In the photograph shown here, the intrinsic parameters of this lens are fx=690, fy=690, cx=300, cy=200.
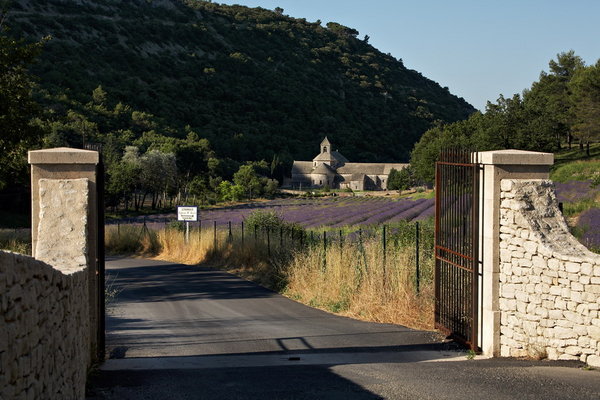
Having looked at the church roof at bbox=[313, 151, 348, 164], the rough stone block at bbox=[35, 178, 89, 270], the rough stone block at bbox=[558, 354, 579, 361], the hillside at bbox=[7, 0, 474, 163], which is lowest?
the rough stone block at bbox=[558, 354, 579, 361]

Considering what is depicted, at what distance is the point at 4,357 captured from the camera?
3.33 m

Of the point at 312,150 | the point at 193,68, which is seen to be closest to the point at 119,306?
the point at 193,68

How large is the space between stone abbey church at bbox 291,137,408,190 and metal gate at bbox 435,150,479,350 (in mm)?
106394

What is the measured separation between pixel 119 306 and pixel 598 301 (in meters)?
10.5

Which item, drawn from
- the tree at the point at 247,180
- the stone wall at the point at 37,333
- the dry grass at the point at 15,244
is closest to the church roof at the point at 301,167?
the tree at the point at 247,180

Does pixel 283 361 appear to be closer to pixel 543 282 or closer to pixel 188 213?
pixel 543 282

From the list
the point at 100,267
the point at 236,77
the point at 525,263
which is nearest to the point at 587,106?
the point at 525,263

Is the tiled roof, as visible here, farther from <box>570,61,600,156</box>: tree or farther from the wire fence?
the wire fence

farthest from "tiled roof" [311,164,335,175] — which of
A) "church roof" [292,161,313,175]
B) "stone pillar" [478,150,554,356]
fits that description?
"stone pillar" [478,150,554,356]

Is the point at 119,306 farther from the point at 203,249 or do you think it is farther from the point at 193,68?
the point at 193,68

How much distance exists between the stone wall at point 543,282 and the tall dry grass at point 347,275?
311 cm

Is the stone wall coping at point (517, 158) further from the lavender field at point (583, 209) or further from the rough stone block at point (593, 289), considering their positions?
the lavender field at point (583, 209)

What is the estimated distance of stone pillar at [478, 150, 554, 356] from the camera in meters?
8.99

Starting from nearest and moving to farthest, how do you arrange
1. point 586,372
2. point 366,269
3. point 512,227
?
point 586,372
point 512,227
point 366,269
